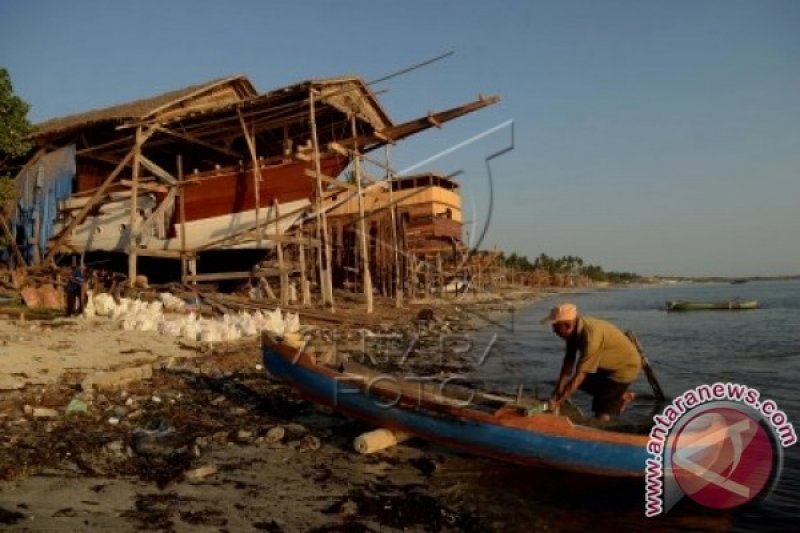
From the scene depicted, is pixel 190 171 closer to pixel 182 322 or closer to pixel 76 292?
pixel 76 292

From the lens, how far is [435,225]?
33.5 metres

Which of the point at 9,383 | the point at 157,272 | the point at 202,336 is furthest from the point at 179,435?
the point at 157,272

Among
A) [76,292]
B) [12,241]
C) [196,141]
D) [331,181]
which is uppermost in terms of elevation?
[196,141]

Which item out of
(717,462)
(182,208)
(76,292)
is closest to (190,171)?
(182,208)

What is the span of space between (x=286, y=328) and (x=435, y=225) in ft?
65.1

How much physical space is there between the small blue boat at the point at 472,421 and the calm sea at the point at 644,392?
34cm

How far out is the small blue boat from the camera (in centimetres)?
588

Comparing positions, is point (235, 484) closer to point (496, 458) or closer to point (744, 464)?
point (496, 458)

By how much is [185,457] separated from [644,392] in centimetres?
940

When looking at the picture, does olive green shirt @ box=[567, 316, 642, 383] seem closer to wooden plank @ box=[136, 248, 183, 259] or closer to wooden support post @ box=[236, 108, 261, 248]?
wooden support post @ box=[236, 108, 261, 248]

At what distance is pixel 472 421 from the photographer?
21.1 feet

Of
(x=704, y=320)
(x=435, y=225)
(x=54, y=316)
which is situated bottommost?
(x=704, y=320)

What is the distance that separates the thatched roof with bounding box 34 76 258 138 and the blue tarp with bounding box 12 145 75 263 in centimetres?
106

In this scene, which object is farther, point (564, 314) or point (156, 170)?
point (156, 170)
